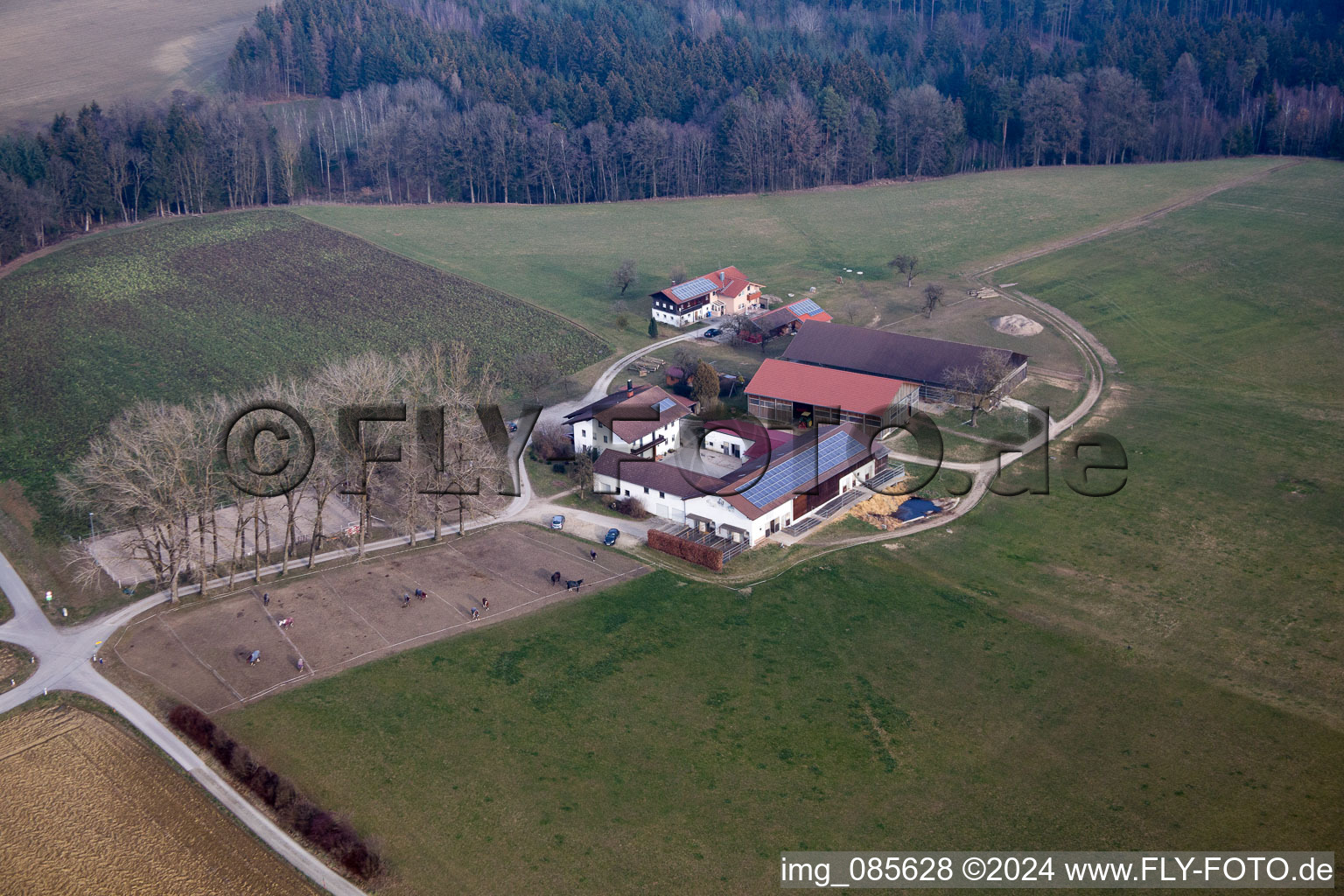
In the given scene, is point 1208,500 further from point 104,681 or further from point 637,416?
point 104,681

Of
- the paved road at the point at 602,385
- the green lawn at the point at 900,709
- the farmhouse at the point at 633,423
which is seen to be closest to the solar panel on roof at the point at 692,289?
the paved road at the point at 602,385

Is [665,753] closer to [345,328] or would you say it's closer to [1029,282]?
[345,328]

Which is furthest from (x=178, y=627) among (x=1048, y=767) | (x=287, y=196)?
(x=287, y=196)

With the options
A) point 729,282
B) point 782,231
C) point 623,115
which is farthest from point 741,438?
point 623,115

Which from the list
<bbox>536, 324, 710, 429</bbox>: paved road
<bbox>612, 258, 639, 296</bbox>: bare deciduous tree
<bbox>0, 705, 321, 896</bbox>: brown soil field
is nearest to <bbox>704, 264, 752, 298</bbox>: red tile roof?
<bbox>536, 324, 710, 429</bbox>: paved road

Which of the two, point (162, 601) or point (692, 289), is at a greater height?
point (692, 289)
